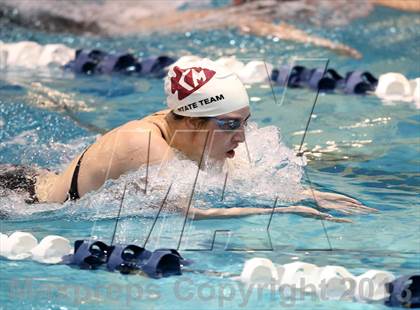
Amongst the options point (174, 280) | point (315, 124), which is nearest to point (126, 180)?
point (174, 280)

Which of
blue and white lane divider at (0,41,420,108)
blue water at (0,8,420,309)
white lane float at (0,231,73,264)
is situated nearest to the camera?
blue water at (0,8,420,309)

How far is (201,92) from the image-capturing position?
4113 millimetres

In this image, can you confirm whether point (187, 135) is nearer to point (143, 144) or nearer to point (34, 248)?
point (143, 144)

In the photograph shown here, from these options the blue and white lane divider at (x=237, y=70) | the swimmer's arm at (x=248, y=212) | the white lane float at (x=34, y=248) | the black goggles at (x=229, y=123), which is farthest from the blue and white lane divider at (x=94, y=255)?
the blue and white lane divider at (x=237, y=70)

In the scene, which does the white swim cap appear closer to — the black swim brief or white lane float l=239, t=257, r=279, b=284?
the black swim brief

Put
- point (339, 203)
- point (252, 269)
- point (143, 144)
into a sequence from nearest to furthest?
point (252, 269) → point (143, 144) → point (339, 203)

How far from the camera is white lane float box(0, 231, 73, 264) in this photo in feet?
12.1

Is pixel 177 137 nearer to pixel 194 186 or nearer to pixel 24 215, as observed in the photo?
pixel 194 186

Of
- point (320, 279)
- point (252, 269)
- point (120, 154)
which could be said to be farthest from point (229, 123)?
point (320, 279)

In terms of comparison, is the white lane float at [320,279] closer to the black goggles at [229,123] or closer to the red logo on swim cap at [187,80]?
the black goggles at [229,123]

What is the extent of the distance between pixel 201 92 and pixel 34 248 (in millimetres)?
956

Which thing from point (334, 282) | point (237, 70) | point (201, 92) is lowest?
point (334, 282)

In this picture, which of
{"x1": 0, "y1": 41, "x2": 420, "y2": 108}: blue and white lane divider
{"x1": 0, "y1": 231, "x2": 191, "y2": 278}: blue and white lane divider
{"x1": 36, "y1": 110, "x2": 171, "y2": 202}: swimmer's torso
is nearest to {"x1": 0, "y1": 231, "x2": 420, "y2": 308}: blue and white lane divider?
{"x1": 0, "y1": 231, "x2": 191, "y2": 278}: blue and white lane divider

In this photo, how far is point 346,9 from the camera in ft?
28.9
